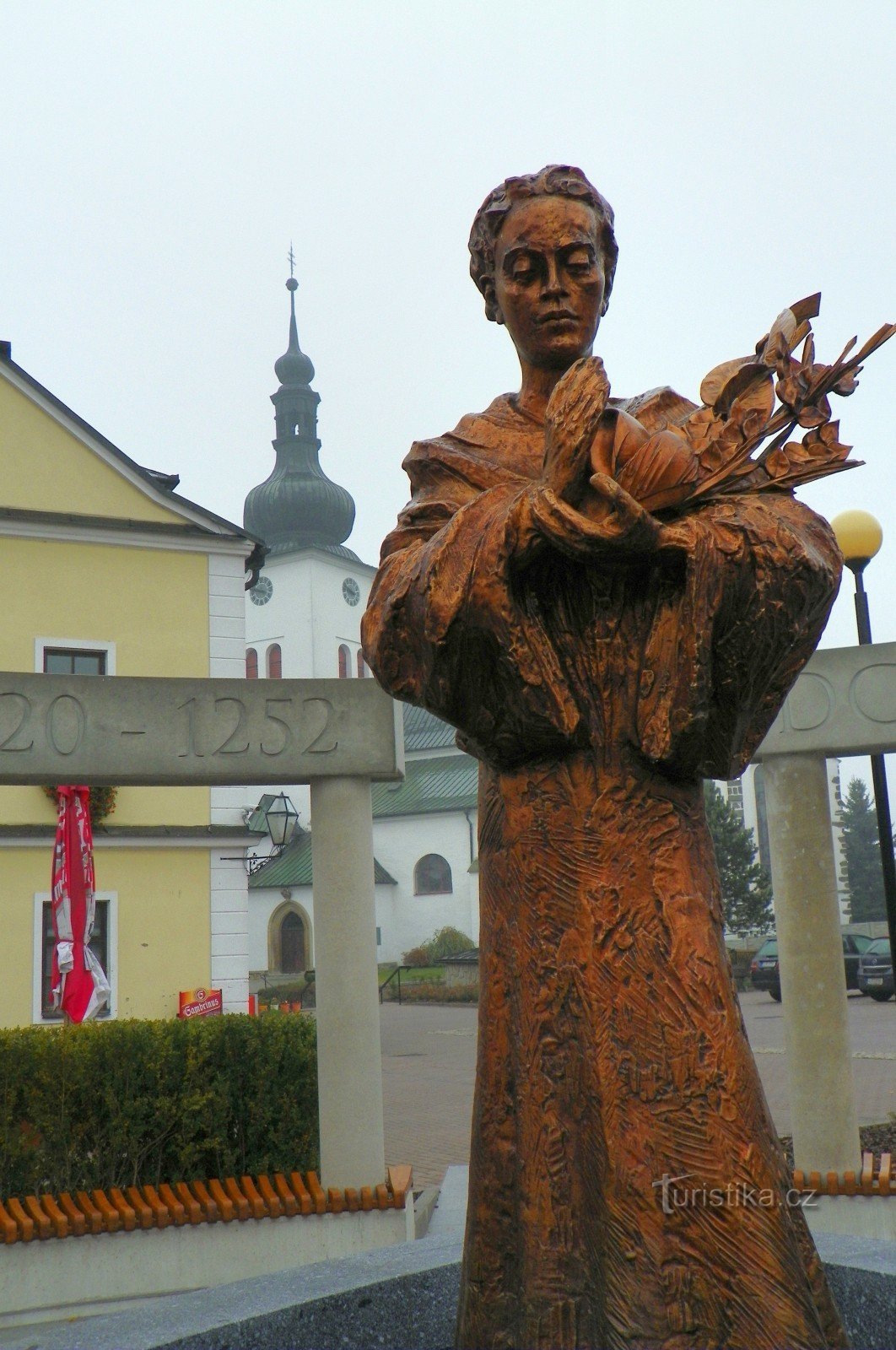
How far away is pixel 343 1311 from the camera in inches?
109

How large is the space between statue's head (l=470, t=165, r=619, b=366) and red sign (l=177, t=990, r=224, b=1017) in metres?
14.6

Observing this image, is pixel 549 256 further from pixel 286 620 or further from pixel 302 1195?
pixel 286 620

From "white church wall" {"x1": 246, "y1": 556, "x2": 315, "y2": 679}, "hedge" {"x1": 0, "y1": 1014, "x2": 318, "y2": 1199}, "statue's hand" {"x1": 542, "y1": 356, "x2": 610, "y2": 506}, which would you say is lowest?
"hedge" {"x1": 0, "y1": 1014, "x2": 318, "y2": 1199}

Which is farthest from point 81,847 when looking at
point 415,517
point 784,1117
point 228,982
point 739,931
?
point 739,931

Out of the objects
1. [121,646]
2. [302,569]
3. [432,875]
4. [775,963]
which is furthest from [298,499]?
[121,646]

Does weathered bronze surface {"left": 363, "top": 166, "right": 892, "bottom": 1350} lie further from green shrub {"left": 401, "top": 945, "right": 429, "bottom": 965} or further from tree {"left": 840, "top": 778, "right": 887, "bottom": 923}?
tree {"left": 840, "top": 778, "right": 887, "bottom": 923}

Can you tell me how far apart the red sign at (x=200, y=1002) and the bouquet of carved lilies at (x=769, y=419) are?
14.9 metres

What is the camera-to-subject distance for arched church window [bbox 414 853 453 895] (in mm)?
Result: 51969

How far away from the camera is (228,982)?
1684 cm

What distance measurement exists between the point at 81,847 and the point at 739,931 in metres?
40.9

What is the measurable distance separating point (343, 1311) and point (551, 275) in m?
2.29

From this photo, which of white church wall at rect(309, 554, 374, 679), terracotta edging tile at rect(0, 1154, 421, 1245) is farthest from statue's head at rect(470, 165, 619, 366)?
white church wall at rect(309, 554, 374, 679)

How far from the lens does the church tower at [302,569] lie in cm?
6144

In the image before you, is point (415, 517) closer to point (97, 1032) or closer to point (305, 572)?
point (97, 1032)
